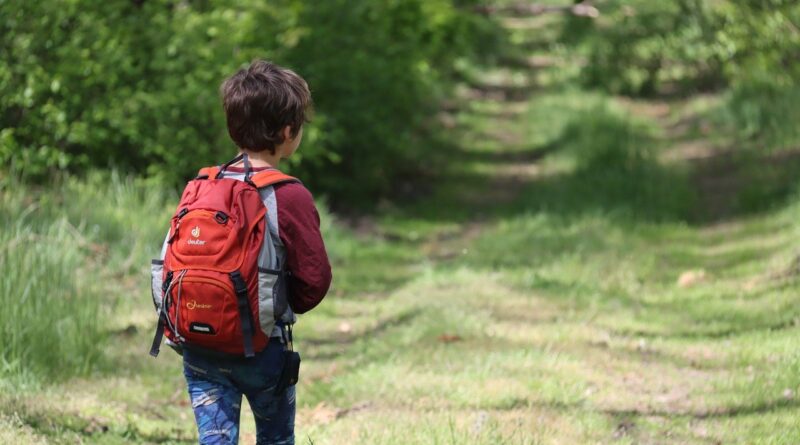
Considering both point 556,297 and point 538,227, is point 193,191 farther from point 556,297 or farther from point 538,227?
point 538,227

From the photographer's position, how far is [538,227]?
12234mm

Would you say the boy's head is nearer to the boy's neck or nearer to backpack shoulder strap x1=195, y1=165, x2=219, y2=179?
the boy's neck

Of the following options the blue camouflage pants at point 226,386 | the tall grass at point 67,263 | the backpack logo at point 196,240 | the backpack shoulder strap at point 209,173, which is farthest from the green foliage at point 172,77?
the backpack logo at point 196,240

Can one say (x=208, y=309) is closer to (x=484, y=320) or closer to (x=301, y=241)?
(x=301, y=241)

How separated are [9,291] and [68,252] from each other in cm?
125

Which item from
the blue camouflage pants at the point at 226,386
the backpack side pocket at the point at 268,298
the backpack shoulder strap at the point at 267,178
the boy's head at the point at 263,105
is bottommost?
the blue camouflage pants at the point at 226,386

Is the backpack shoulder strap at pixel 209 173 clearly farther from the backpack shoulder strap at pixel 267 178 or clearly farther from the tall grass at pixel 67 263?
the tall grass at pixel 67 263

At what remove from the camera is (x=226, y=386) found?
3738mm

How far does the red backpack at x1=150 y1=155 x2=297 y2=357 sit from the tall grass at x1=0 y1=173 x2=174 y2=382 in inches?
112

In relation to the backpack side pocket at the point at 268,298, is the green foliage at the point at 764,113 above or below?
below

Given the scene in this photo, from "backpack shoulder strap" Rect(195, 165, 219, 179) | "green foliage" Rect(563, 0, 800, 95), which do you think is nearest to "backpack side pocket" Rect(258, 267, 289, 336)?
"backpack shoulder strap" Rect(195, 165, 219, 179)

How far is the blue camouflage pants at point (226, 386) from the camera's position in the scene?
145 inches

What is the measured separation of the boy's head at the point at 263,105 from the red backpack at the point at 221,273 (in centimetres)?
18

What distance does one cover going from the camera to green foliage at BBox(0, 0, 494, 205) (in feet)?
34.2
